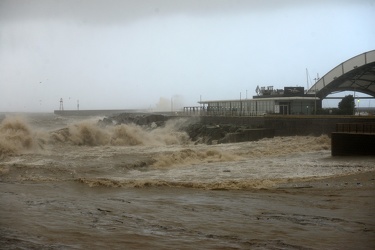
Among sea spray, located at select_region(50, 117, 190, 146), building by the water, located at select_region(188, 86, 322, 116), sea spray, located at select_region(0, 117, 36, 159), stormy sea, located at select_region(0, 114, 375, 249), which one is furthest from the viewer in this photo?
building by the water, located at select_region(188, 86, 322, 116)

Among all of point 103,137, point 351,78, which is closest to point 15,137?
point 103,137

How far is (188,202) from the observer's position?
11016mm

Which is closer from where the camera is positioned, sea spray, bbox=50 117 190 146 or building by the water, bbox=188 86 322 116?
sea spray, bbox=50 117 190 146

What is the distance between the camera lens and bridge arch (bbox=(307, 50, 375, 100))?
43.7m

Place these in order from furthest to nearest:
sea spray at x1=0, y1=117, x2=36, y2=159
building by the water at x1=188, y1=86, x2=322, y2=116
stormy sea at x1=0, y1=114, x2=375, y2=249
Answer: building by the water at x1=188, y1=86, x2=322, y2=116 → sea spray at x1=0, y1=117, x2=36, y2=159 → stormy sea at x1=0, y1=114, x2=375, y2=249

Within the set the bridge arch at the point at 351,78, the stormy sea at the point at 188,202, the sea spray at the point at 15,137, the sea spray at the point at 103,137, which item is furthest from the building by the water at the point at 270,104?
the sea spray at the point at 15,137

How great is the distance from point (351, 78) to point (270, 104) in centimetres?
1083

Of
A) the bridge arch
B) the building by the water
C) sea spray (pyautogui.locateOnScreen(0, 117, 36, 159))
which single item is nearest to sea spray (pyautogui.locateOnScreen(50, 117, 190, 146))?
sea spray (pyautogui.locateOnScreen(0, 117, 36, 159))

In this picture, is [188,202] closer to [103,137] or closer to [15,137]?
[15,137]

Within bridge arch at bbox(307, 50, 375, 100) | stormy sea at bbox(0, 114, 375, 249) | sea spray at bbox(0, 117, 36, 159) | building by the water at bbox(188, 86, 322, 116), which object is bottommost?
stormy sea at bbox(0, 114, 375, 249)

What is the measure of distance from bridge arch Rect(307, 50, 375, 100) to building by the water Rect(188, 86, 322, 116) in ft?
7.30

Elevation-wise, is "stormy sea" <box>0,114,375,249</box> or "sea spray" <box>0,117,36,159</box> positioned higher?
"sea spray" <box>0,117,36,159</box>

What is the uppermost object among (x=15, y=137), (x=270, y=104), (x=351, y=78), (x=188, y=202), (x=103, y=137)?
(x=351, y=78)

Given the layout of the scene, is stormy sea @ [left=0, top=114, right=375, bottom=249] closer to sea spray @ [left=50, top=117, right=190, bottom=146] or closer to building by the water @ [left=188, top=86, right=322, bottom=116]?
sea spray @ [left=50, top=117, right=190, bottom=146]
